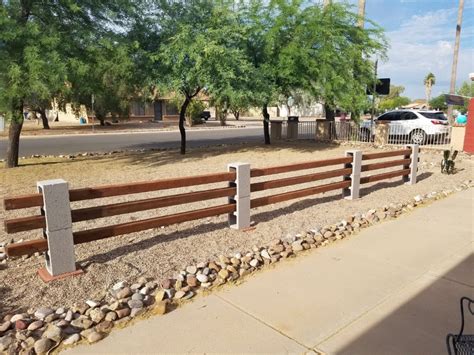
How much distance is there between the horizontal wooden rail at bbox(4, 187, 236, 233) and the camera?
386 cm

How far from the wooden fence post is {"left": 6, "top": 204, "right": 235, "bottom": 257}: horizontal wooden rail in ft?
0.42

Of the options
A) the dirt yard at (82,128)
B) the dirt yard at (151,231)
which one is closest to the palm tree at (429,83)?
the dirt yard at (82,128)

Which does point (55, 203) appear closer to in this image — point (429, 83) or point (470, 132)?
point (470, 132)

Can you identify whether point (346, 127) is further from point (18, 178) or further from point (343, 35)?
point (18, 178)

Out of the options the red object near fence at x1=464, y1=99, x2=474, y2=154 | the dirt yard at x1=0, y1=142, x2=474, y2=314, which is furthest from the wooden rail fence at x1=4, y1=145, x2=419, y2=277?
the red object near fence at x1=464, y1=99, x2=474, y2=154

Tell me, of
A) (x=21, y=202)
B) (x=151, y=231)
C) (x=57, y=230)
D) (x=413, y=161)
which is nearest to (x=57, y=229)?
(x=57, y=230)

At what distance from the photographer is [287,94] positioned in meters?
16.9

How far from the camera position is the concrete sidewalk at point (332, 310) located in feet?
10.0

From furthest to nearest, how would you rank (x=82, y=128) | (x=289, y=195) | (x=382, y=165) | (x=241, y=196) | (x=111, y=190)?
(x=82, y=128) → (x=382, y=165) → (x=289, y=195) → (x=241, y=196) → (x=111, y=190)

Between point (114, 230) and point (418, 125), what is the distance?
16.3 metres

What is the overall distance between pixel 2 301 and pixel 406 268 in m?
4.23

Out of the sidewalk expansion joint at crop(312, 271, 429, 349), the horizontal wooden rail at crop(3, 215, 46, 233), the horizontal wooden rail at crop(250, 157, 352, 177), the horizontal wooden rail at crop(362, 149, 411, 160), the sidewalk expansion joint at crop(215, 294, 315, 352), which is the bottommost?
the sidewalk expansion joint at crop(312, 271, 429, 349)

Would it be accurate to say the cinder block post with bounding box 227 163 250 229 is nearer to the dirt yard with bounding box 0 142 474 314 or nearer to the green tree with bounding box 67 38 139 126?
the dirt yard with bounding box 0 142 474 314

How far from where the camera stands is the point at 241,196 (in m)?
5.61
